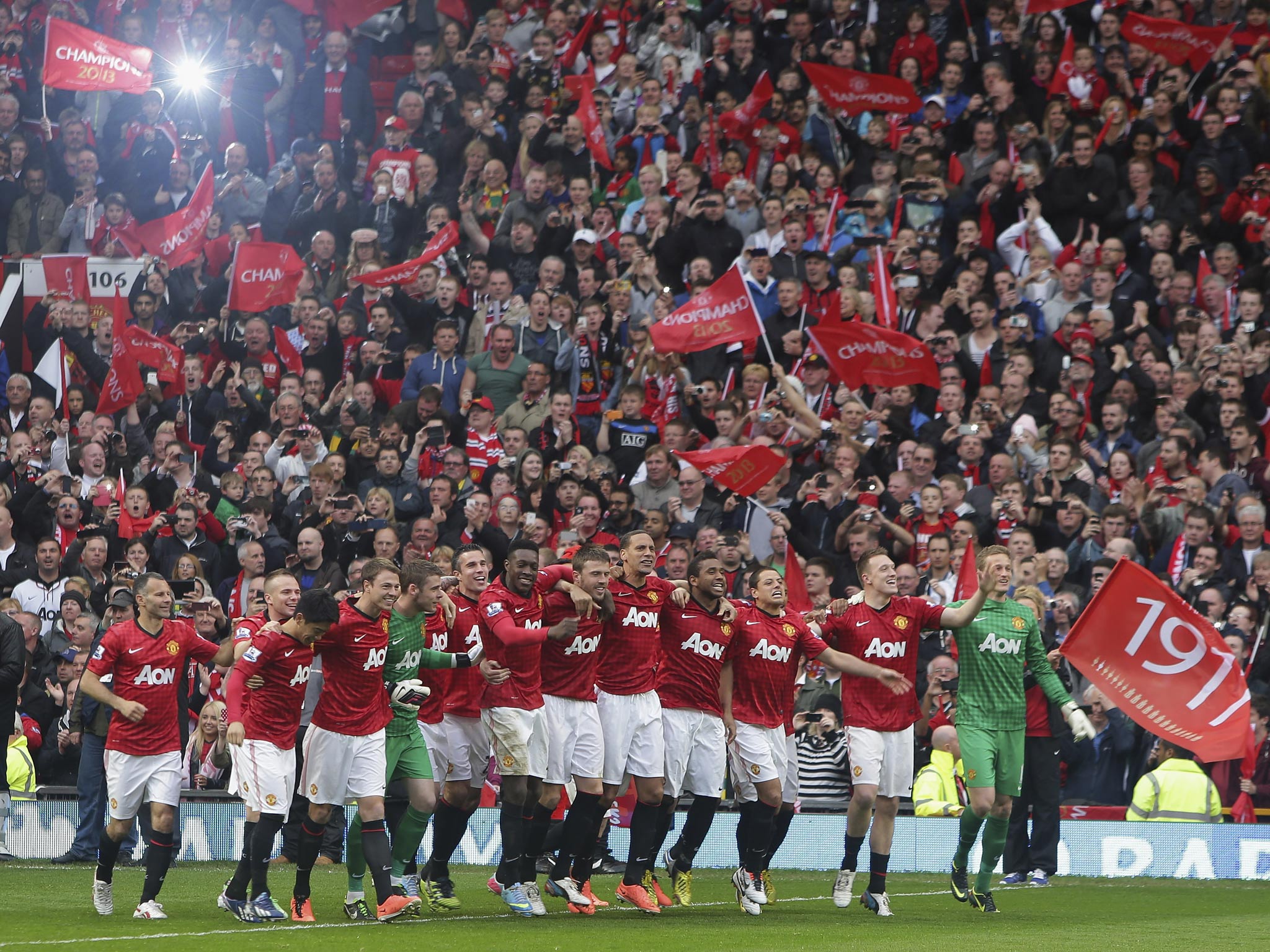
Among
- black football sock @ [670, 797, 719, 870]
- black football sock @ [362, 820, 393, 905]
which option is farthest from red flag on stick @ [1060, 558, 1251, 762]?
black football sock @ [362, 820, 393, 905]

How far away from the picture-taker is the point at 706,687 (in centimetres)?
1369

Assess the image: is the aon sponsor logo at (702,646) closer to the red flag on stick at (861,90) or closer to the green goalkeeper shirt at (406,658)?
the green goalkeeper shirt at (406,658)

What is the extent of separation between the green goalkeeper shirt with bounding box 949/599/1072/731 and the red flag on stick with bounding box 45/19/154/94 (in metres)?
15.4

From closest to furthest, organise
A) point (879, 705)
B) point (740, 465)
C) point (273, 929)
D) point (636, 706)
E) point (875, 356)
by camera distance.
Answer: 1. point (273, 929)
2. point (636, 706)
3. point (879, 705)
4. point (740, 465)
5. point (875, 356)

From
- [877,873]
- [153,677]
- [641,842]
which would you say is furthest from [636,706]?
[153,677]

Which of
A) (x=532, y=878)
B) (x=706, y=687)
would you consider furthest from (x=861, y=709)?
(x=532, y=878)

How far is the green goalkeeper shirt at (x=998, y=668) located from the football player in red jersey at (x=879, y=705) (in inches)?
10.0

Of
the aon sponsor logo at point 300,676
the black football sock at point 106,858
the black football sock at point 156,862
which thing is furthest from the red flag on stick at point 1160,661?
the black football sock at point 106,858

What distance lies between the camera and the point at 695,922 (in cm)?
1266

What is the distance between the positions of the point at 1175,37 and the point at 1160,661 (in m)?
11.1

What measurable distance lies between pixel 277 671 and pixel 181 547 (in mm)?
7194

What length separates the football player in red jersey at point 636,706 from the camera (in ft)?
43.9

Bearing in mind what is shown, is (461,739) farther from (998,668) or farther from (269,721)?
(998,668)

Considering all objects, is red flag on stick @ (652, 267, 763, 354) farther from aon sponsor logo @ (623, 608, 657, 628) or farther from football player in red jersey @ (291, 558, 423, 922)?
football player in red jersey @ (291, 558, 423, 922)
